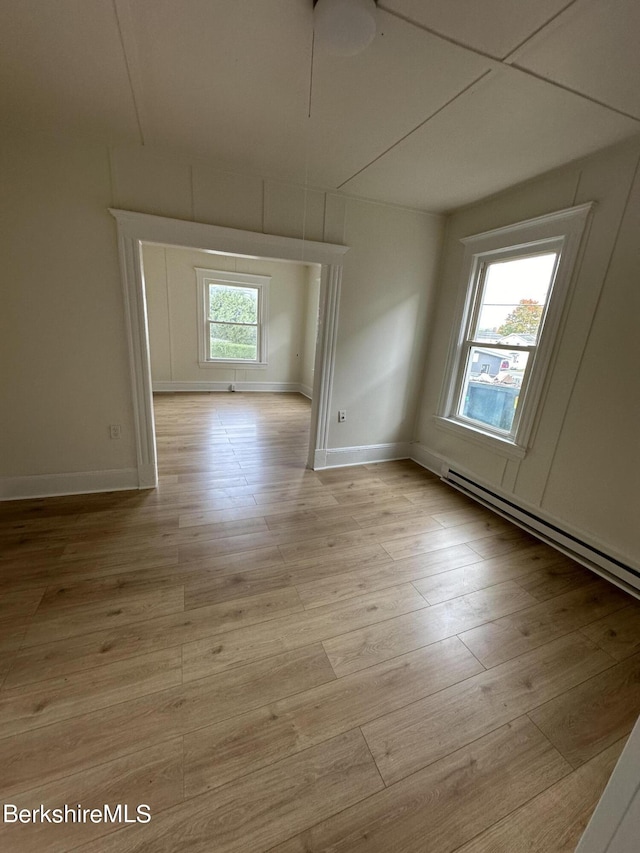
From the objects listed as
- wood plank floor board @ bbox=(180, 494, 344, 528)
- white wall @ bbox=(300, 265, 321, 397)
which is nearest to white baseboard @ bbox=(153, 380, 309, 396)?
white wall @ bbox=(300, 265, 321, 397)

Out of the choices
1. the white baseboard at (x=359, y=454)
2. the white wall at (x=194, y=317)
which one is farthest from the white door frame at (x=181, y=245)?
the white wall at (x=194, y=317)

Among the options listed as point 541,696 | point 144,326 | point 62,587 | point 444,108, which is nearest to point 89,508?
point 62,587

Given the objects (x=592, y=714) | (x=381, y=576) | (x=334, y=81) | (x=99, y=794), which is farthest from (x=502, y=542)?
(x=334, y=81)

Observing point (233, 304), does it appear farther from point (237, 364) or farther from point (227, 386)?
point (227, 386)

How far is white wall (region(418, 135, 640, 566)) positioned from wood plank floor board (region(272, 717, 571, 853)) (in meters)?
1.46

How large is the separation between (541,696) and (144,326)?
10.4 ft

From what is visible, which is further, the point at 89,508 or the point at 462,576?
the point at 89,508

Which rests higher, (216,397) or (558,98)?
(558,98)

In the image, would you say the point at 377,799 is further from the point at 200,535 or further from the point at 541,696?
the point at 200,535

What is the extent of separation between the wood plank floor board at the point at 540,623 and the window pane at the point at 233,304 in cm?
616

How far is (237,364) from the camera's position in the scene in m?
6.65

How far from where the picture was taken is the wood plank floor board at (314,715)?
114cm

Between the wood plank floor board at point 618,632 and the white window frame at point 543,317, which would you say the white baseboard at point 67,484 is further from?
the wood plank floor board at point 618,632

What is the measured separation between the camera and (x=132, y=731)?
120cm
